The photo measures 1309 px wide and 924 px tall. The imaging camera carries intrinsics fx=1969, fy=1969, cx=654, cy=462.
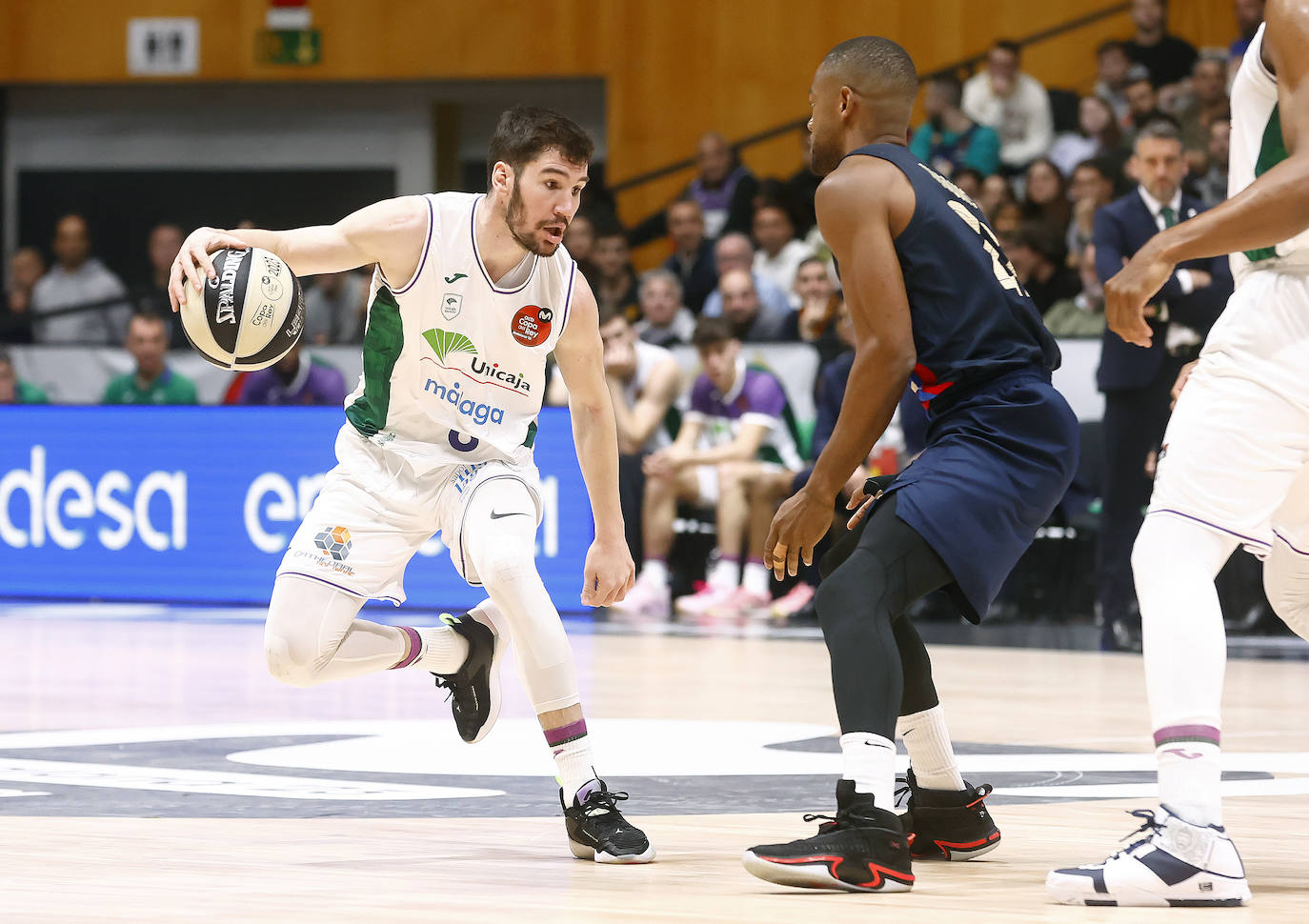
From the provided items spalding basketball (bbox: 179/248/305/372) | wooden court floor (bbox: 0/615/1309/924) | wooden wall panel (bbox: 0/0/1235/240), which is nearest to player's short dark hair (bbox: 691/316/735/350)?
wooden court floor (bbox: 0/615/1309/924)

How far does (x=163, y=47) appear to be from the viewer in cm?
1795

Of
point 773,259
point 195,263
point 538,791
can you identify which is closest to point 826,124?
point 195,263

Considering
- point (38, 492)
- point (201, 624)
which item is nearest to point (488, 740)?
point (201, 624)

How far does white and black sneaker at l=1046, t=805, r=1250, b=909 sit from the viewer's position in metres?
3.61

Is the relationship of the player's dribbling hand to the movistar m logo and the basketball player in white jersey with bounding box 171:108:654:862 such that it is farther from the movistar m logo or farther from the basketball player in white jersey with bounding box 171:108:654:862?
the movistar m logo

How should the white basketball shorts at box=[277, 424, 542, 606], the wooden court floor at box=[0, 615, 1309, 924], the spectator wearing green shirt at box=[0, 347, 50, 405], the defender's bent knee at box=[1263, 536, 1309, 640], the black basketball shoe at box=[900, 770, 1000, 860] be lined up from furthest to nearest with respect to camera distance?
the spectator wearing green shirt at box=[0, 347, 50, 405], the white basketball shorts at box=[277, 424, 542, 606], the black basketball shoe at box=[900, 770, 1000, 860], the defender's bent knee at box=[1263, 536, 1309, 640], the wooden court floor at box=[0, 615, 1309, 924]

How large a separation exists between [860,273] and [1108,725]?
316 cm

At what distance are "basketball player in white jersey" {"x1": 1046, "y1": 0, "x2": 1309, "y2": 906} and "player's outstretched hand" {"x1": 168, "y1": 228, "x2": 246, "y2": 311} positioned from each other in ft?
6.83

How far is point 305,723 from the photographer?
22.1 ft

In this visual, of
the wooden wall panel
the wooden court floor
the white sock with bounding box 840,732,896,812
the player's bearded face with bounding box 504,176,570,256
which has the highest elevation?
the wooden wall panel

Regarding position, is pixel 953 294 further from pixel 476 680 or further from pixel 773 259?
pixel 773 259

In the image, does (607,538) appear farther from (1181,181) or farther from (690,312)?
(690,312)

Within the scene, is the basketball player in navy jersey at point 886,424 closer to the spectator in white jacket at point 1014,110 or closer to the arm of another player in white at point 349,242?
the arm of another player in white at point 349,242

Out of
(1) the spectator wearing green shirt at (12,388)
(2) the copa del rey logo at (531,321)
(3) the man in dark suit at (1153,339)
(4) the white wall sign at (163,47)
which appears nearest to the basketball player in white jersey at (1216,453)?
(2) the copa del rey logo at (531,321)
